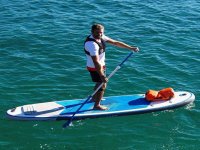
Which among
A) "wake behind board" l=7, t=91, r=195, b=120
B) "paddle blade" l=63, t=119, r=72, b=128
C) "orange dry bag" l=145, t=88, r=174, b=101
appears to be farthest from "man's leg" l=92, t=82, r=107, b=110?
"orange dry bag" l=145, t=88, r=174, b=101

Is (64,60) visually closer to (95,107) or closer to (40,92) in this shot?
(40,92)

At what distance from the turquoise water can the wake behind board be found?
0.63ft

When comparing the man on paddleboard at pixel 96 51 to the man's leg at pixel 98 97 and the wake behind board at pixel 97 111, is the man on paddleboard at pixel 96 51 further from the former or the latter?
the wake behind board at pixel 97 111

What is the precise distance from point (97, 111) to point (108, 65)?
11.2 feet

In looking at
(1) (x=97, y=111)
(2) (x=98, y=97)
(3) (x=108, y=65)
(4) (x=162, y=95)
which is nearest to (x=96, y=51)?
(2) (x=98, y=97)

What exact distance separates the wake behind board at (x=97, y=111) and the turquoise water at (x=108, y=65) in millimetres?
193

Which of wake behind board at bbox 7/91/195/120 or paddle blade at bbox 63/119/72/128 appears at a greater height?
wake behind board at bbox 7/91/195/120

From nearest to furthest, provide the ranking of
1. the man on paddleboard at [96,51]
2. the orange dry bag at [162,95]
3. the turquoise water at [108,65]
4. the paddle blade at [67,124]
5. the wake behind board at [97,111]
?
the man on paddleboard at [96,51]
the turquoise water at [108,65]
the paddle blade at [67,124]
the wake behind board at [97,111]
the orange dry bag at [162,95]

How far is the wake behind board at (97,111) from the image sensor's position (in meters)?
12.5

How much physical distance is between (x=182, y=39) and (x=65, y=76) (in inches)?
235

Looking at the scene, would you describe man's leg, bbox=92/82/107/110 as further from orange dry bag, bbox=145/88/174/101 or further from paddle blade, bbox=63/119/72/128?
orange dry bag, bbox=145/88/174/101

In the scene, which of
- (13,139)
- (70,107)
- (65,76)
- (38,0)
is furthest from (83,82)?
(38,0)

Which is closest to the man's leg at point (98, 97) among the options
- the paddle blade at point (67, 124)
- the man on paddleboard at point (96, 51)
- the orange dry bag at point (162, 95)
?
the man on paddleboard at point (96, 51)

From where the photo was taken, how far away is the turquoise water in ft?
38.8
